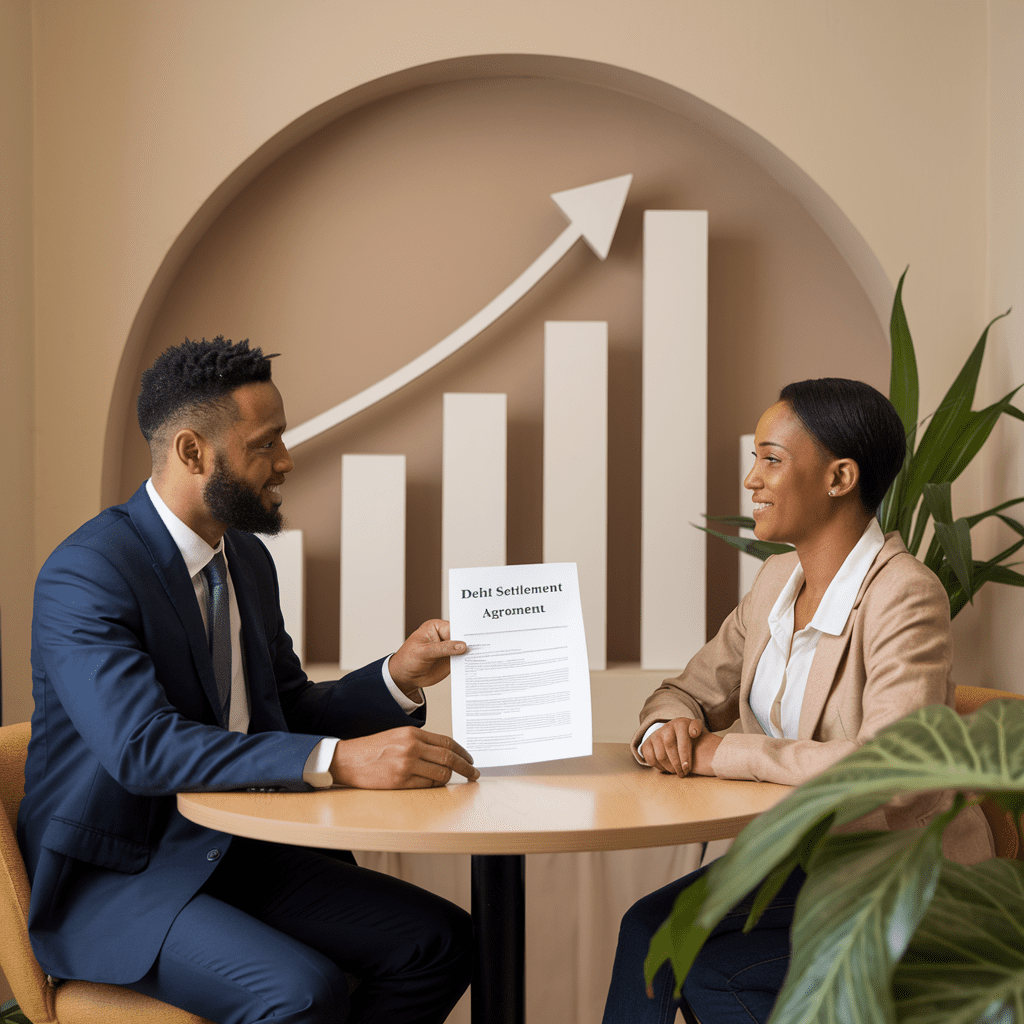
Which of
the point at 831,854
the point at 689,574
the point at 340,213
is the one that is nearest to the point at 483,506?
the point at 689,574

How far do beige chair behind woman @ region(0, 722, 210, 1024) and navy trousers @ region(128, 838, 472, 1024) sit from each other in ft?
0.11

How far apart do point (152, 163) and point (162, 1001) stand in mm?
2240

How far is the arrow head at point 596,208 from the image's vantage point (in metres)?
2.72

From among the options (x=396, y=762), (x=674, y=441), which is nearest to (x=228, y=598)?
(x=396, y=762)

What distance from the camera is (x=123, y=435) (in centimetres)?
284

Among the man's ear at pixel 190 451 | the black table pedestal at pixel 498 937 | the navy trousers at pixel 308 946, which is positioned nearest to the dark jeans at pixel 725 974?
the black table pedestal at pixel 498 937

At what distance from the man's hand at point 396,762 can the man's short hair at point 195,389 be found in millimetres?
652

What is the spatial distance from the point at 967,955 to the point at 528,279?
2.26 meters

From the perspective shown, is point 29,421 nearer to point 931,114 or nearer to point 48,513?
point 48,513

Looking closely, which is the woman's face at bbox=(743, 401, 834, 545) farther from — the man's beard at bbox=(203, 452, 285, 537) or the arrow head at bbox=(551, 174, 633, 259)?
the arrow head at bbox=(551, 174, 633, 259)

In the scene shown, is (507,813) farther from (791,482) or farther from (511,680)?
(791,482)

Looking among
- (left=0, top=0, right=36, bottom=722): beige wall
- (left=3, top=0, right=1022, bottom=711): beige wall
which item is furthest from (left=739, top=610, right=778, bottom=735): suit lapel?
(left=0, top=0, right=36, bottom=722): beige wall

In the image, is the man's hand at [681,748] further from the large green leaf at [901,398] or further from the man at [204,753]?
the large green leaf at [901,398]

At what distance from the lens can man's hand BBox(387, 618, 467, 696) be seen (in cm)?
164
